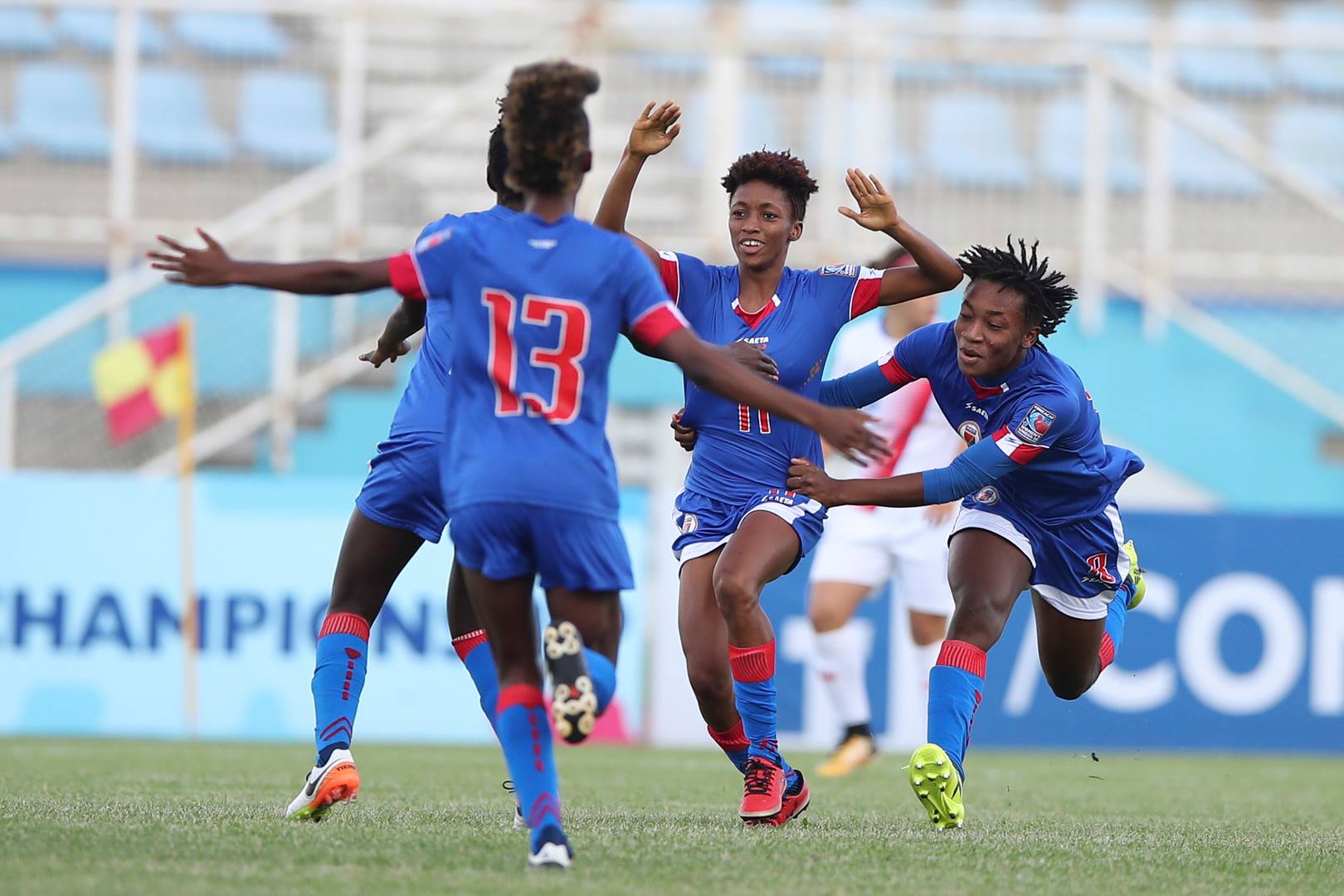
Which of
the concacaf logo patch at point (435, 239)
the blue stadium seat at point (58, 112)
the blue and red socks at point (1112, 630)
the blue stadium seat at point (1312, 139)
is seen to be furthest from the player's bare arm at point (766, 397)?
the blue stadium seat at point (1312, 139)

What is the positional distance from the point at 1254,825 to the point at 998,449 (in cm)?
177

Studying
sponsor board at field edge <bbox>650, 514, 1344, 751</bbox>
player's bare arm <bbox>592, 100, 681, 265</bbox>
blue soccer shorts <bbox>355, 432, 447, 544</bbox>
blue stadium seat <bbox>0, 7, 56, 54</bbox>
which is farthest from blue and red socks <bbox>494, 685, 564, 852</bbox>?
blue stadium seat <bbox>0, 7, 56, 54</bbox>

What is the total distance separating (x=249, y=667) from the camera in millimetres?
11094

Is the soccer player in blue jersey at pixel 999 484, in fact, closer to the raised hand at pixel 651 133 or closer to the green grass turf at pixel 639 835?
the green grass turf at pixel 639 835

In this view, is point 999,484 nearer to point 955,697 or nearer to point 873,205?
point 955,697

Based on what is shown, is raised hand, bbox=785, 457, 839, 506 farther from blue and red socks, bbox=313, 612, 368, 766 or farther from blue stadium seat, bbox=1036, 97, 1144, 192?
blue stadium seat, bbox=1036, 97, 1144, 192

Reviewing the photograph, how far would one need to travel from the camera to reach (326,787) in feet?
18.1

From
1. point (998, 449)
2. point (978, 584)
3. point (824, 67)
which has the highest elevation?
point (824, 67)

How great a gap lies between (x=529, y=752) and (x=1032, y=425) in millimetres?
2205

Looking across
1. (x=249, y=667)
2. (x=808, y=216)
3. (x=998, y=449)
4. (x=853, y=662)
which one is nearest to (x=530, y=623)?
(x=998, y=449)

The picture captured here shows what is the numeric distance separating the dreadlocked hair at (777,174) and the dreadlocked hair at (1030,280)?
59 centimetres

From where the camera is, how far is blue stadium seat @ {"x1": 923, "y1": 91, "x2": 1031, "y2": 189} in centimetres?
1377

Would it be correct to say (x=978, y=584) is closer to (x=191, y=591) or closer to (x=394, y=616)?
(x=394, y=616)

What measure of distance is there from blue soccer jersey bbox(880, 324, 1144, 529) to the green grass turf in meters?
1.14
